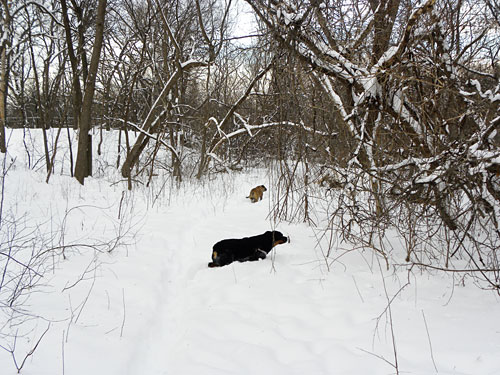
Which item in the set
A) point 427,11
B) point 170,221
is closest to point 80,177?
point 170,221

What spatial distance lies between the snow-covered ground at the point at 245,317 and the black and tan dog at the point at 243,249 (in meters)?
0.12

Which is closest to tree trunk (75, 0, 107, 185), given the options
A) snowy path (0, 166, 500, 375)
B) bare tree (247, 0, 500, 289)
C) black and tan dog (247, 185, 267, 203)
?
black and tan dog (247, 185, 267, 203)

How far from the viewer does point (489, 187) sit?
8.20 ft

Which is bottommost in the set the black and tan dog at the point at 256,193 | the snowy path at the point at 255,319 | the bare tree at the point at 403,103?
the snowy path at the point at 255,319

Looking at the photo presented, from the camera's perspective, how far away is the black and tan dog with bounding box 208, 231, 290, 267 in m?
3.66

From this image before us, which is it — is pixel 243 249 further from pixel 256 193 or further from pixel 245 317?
pixel 256 193

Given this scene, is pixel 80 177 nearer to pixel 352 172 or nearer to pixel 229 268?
pixel 229 268

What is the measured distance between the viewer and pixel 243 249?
3.74 meters

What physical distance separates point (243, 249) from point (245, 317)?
3.97ft

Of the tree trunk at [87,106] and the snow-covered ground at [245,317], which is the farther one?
the tree trunk at [87,106]

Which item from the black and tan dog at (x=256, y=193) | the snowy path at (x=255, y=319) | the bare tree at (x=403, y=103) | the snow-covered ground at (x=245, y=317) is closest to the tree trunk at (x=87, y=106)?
the snow-covered ground at (x=245, y=317)

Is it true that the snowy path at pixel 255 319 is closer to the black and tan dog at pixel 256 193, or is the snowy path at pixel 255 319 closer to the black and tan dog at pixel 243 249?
the black and tan dog at pixel 243 249

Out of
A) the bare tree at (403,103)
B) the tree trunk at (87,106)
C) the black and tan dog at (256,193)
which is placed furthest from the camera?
the tree trunk at (87,106)

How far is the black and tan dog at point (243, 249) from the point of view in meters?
3.66
